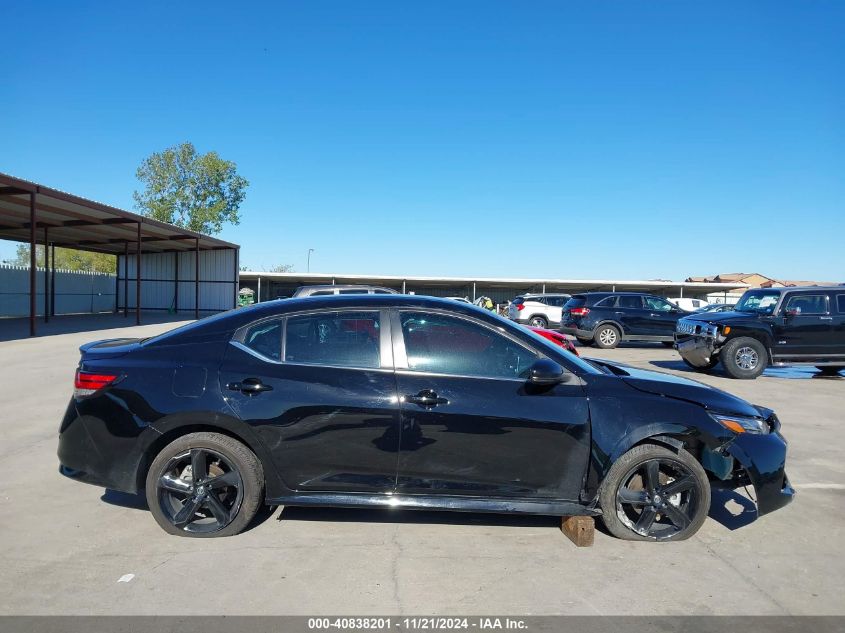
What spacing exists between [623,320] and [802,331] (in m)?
6.89

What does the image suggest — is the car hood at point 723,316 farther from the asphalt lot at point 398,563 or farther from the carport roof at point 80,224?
the carport roof at point 80,224

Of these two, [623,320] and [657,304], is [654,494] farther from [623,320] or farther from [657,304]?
[657,304]

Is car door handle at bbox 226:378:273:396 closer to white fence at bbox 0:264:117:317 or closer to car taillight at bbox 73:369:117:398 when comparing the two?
car taillight at bbox 73:369:117:398

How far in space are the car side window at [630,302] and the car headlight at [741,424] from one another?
14.6 m

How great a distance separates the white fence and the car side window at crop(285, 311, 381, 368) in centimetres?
2747

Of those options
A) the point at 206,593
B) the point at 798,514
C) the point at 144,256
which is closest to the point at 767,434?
the point at 798,514

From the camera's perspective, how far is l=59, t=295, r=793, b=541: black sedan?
3604mm

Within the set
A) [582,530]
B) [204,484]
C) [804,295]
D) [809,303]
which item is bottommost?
[582,530]

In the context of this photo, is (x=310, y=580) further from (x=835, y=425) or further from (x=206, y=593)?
(x=835, y=425)

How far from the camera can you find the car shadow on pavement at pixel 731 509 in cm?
424

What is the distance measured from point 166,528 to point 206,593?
2.82ft

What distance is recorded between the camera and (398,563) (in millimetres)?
3480

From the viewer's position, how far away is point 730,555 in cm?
370

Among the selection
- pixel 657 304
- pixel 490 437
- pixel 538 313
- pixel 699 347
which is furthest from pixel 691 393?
pixel 538 313
